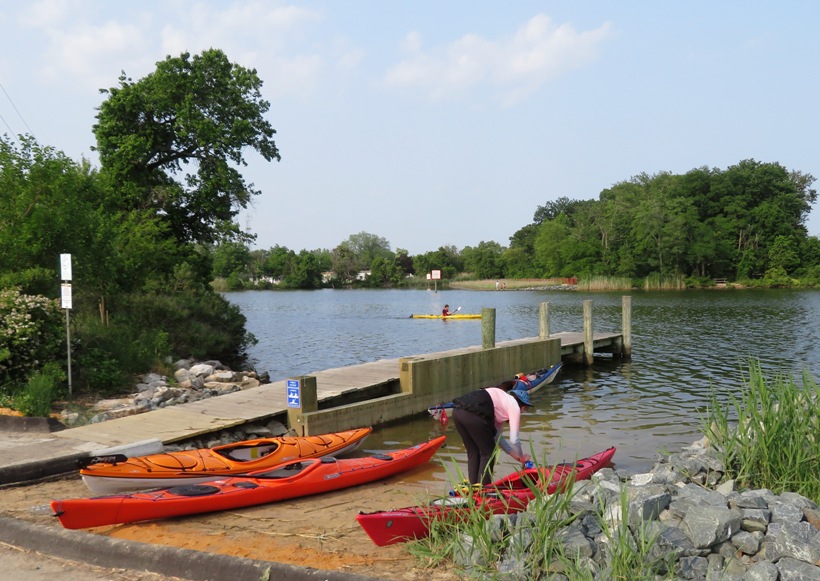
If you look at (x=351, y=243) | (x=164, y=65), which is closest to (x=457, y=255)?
(x=351, y=243)

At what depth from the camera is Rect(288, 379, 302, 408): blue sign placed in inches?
457

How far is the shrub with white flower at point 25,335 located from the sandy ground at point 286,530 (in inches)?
191

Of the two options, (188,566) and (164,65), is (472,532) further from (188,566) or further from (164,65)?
(164,65)

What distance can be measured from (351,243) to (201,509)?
6040 inches

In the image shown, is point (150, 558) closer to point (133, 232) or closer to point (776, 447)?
point (776, 447)

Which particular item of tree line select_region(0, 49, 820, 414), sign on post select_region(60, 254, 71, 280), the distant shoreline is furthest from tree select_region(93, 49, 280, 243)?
the distant shoreline

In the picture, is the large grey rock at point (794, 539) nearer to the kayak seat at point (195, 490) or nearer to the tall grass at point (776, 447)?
the tall grass at point (776, 447)

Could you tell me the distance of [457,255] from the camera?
130 meters

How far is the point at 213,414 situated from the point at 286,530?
5349 millimetres

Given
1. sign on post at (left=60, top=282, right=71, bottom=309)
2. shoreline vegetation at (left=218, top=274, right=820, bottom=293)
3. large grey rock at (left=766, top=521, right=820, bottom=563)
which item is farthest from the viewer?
shoreline vegetation at (left=218, top=274, right=820, bottom=293)

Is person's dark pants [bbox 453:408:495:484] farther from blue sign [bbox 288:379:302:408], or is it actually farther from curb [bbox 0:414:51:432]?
curb [bbox 0:414:51:432]

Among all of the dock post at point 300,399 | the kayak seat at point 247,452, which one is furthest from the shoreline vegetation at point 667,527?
the dock post at point 300,399

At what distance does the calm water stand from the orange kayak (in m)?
2.00

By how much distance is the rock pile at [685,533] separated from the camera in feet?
16.4
